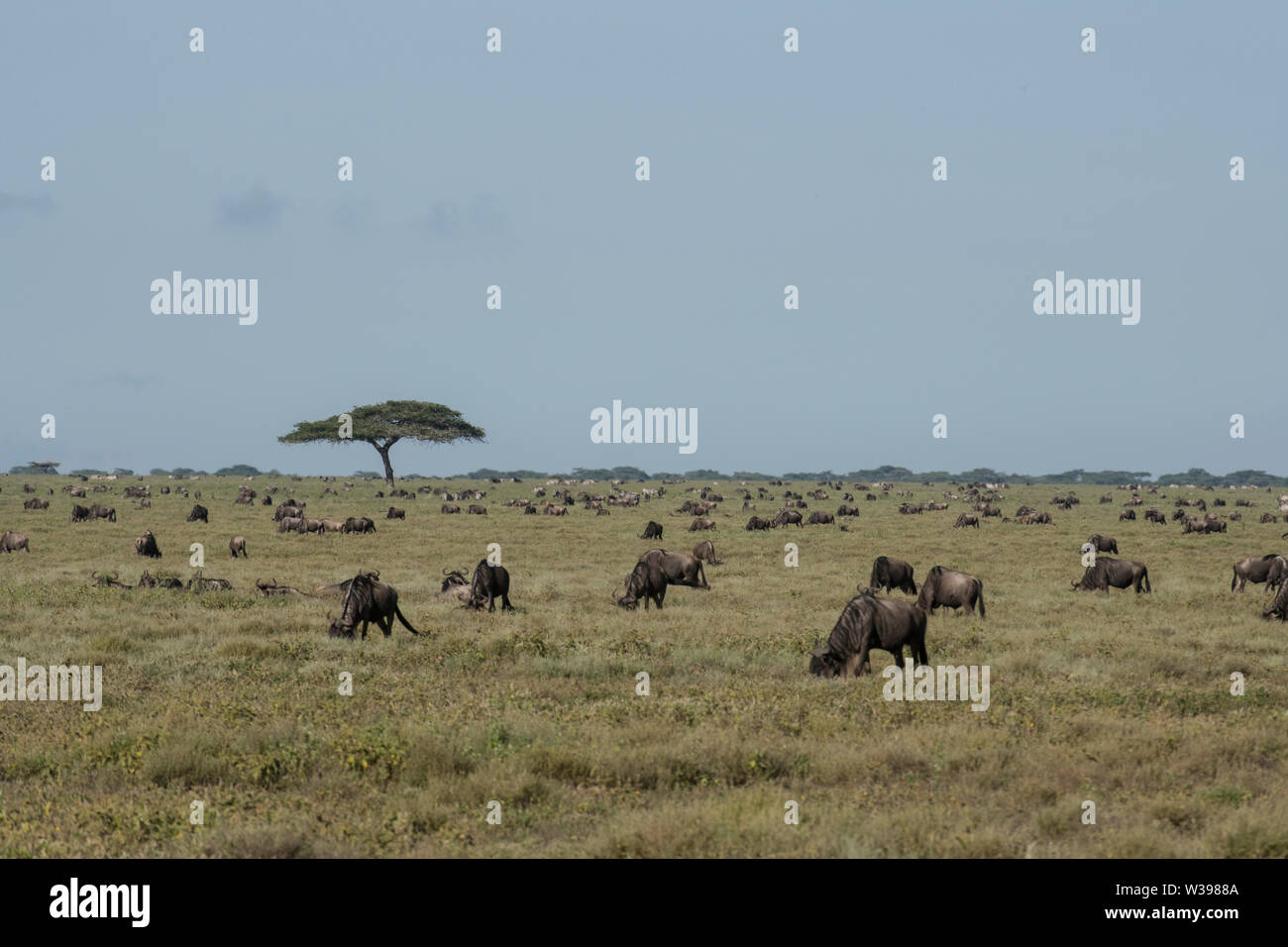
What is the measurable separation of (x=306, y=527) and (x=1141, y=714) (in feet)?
127

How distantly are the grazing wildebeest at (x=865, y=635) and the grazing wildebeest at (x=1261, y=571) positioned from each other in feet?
46.8

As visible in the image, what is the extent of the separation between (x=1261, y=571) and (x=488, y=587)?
19064 mm

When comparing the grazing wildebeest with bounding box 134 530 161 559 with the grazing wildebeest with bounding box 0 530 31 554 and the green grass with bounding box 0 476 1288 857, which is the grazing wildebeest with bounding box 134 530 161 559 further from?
the green grass with bounding box 0 476 1288 857

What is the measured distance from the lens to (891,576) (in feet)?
76.6

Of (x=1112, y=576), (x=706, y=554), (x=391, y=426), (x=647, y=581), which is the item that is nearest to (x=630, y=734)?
(x=647, y=581)

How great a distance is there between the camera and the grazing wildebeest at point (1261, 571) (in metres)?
23.5

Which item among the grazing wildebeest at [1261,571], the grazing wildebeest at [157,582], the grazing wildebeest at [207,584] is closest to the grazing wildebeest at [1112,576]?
the grazing wildebeest at [1261,571]

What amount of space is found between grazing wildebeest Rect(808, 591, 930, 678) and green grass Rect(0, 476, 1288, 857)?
1.59 ft

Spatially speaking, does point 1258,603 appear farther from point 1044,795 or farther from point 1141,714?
point 1044,795

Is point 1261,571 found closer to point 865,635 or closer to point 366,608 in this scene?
point 865,635

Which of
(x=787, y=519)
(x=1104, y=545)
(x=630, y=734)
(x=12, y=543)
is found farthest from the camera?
(x=787, y=519)

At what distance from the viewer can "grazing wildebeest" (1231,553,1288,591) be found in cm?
2350
